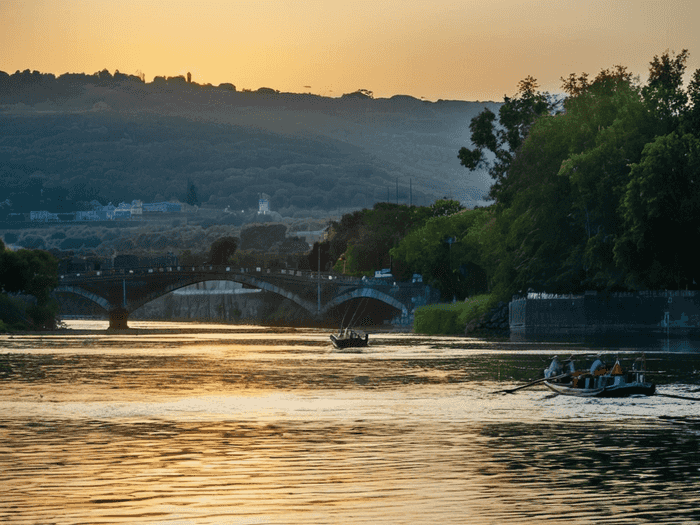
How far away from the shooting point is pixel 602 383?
54250mm

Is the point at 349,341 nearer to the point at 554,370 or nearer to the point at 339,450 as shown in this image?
the point at 554,370

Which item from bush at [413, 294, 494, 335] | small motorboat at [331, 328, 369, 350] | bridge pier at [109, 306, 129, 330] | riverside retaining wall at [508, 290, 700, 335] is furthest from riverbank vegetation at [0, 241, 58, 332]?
riverside retaining wall at [508, 290, 700, 335]

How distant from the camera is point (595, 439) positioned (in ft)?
131

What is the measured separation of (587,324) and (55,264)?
62.4 m

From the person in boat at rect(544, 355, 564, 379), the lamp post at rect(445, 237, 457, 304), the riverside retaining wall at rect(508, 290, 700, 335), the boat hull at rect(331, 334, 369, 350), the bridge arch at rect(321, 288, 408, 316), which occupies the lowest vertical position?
the person in boat at rect(544, 355, 564, 379)

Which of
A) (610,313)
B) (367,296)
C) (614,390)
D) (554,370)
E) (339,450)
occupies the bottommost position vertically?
(339,450)

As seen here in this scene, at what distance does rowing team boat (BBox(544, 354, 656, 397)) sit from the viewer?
5369 centimetres

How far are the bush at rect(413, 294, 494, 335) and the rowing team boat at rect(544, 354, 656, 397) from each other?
275 ft

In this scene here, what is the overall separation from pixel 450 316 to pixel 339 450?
111601 millimetres

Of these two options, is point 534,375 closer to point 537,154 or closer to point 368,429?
point 368,429

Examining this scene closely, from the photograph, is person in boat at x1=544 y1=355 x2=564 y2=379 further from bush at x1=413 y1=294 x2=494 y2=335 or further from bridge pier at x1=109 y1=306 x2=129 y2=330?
bridge pier at x1=109 y1=306 x2=129 y2=330

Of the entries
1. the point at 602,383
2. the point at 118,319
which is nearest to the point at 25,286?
the point at 118,319

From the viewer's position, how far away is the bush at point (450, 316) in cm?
14388

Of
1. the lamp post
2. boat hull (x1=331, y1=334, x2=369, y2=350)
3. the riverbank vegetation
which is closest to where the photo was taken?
boat hull (x1=331, y1=334, x2=369, y2=350)
